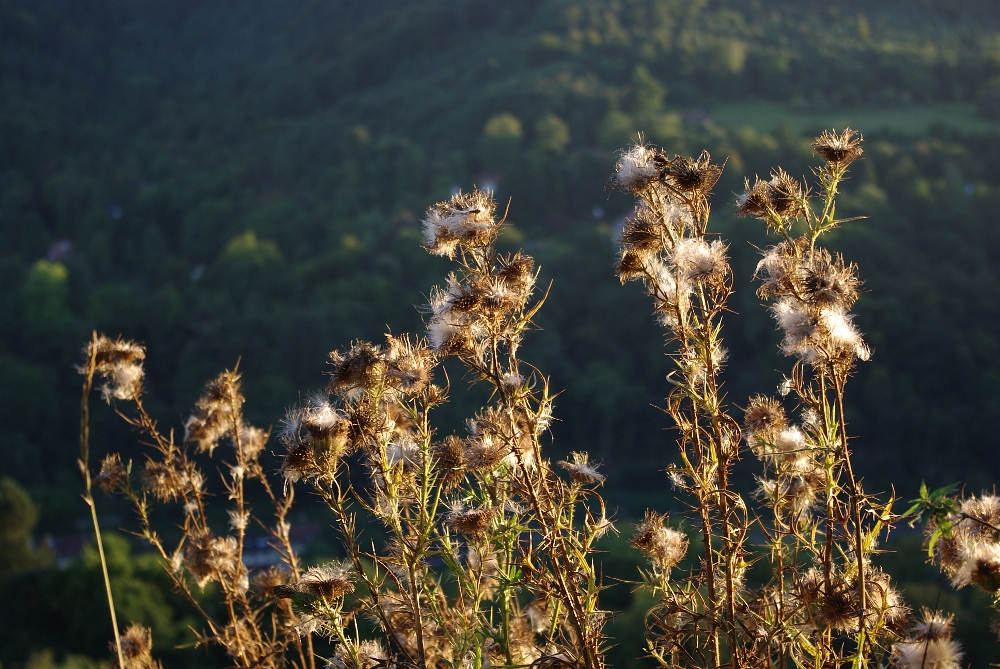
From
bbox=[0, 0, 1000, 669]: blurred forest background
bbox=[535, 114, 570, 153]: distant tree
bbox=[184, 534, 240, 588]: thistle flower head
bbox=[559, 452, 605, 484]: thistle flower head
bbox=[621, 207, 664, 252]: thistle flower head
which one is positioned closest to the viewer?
bbox=[621, 207, 664, 252]: thistle flower head

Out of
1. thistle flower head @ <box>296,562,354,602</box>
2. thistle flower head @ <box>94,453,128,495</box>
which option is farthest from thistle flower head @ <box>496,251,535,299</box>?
thistle flower head @ <box>94,453,128,495</box>

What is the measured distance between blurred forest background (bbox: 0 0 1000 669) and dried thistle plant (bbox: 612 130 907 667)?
14225mm

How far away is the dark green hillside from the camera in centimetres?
4303

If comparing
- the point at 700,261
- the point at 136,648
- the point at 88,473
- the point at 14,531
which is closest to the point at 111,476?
the point at 136,648

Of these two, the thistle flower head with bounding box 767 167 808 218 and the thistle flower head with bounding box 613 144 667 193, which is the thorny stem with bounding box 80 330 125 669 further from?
the thistle flower head with bounding box 767 167 808 218

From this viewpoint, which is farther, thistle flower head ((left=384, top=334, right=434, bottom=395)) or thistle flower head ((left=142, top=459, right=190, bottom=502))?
thistle flower head ((left=142, top=459, right=190, bottom=502))

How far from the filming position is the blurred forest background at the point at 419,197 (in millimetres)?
39906

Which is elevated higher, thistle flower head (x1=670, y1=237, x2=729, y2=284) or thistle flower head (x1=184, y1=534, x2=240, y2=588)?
thistle flower head (x1=670, y1=237, x2=729, y2=284)

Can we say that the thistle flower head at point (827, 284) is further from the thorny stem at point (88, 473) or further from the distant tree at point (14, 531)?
the distant tree at point (14, 531)

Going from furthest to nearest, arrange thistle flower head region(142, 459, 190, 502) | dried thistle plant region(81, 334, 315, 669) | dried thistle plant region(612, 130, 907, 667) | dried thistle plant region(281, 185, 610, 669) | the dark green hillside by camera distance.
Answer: the dark green hillside → thistle flower head region(142, 459, 190, 502) → dried thistle plant region(81, 334, 315, 669) → dried thistle plant region(281, 185, 610, 669) → dried thistle plant region(612, 130, 907, 667)

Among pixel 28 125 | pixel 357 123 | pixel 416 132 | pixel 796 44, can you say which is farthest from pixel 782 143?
pixel 28 125

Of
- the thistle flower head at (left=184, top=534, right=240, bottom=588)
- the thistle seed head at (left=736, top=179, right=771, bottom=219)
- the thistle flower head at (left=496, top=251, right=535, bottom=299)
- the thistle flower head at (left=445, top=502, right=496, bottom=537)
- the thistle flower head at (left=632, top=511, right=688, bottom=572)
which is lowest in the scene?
the thistle flower head at (left=184, top=534, right=240, bottom=588)

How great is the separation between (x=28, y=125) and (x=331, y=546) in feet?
193

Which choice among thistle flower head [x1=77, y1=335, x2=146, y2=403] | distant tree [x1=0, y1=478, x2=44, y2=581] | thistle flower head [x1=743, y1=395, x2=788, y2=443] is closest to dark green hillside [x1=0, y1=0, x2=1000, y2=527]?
distant tree [x1=0, y1=478, x2=44, y2=581]
